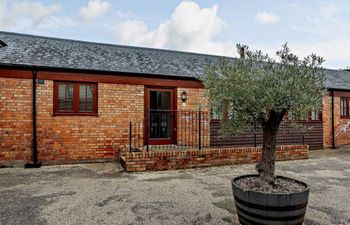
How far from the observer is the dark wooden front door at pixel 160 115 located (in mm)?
8234

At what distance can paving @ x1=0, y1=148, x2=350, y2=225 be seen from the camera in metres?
3.35

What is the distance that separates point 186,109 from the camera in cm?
856

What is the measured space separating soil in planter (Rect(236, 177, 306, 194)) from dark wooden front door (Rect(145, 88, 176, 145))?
5.11 meters

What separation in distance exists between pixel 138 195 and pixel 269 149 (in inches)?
96.3

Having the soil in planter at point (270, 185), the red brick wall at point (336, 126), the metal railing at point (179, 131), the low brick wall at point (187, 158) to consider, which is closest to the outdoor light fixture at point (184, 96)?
the metal railing at point (179, 131)

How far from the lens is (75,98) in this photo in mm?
7348

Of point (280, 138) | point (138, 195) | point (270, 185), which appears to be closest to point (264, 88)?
point (270, 185)

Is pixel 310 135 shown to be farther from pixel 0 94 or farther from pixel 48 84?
pixel 0 94

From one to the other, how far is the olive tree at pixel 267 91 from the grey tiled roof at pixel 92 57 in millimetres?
3054

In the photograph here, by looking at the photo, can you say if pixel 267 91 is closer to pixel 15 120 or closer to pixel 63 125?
pixel 63 125

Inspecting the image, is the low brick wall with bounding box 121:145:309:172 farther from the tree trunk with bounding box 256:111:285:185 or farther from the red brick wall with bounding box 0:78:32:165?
the tree trunk with bounding box 256:111:285:185

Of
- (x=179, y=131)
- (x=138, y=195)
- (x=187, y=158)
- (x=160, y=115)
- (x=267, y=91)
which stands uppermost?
(x=267, y=91)

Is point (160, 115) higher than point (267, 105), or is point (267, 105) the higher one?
point (267, 105)

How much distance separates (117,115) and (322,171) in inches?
238
